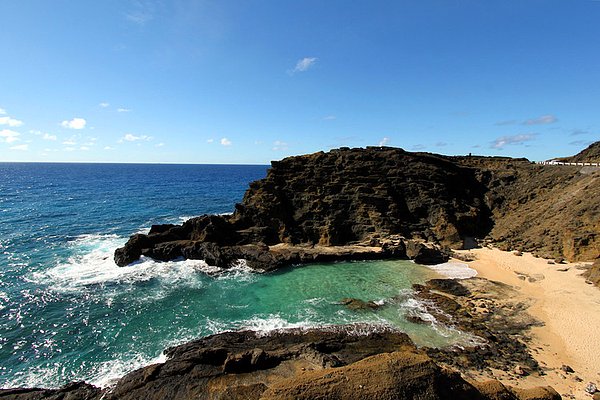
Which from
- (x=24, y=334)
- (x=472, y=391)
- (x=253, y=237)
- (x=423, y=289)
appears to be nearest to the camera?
(x=472, y=391)

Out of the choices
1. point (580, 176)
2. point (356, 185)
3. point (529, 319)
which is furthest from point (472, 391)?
point (580, 176)

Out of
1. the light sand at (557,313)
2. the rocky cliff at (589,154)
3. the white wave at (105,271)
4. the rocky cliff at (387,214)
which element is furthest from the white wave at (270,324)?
the rocky cliff at (589,154)

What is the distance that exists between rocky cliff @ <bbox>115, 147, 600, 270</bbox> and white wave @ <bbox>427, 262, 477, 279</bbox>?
1166 mm

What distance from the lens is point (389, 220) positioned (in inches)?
1545

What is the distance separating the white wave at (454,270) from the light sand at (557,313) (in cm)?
83

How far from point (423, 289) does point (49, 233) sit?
164ft

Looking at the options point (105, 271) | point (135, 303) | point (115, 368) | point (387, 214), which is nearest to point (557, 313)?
point (387, 214)

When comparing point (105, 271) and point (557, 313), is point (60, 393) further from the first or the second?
point (557, 313)

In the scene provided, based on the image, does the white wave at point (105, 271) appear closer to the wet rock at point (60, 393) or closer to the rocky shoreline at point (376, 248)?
the rocky shoreline at point (376, 248)

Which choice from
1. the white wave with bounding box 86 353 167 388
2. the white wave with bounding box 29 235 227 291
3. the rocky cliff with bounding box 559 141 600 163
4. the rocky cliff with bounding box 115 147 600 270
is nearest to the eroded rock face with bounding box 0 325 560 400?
the white wave with bounding box 86 353 167 388

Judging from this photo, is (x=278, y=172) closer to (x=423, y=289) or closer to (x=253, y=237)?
(x=253, y=237)

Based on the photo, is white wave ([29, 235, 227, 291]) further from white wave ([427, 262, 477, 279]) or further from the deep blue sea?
white wave ([427, 262, 477, 279])

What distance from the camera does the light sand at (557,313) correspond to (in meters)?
16.0

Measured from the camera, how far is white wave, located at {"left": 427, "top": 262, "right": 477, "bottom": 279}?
96.0ft
